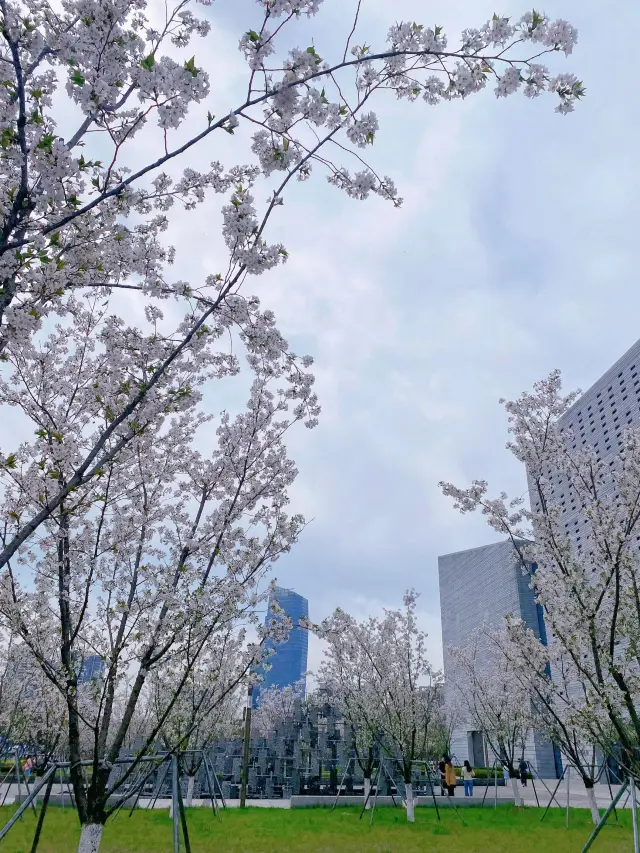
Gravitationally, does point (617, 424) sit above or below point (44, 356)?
above

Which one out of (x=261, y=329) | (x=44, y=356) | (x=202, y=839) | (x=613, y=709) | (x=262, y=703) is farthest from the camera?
(x=262, y=703)

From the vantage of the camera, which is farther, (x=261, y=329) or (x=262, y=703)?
(x=262, y=703)

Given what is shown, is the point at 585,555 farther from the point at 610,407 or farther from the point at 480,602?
the point at 480,602

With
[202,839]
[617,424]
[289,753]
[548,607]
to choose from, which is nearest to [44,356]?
[548,607]

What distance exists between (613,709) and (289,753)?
68.6ft

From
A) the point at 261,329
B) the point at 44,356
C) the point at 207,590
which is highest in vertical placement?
the point at 44,356

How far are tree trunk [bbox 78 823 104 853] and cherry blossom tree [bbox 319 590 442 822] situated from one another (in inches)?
391

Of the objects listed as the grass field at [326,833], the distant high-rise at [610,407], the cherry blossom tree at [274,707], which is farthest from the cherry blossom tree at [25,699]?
the distant high-rise at [610,407]

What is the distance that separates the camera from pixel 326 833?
1306 centimetres

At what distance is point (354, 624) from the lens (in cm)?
1977

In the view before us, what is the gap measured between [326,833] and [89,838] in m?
9.65

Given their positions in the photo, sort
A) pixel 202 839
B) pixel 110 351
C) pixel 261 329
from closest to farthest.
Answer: pixel 261 329
pixel 110 351
pixel 202 839

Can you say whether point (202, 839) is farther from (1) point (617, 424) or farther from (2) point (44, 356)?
(1) point (617, 424)

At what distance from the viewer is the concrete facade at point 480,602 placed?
58781 millimetres
